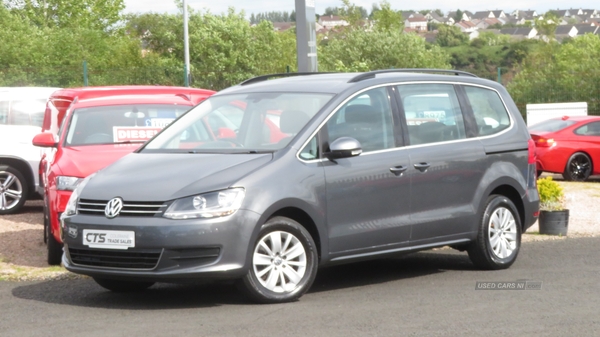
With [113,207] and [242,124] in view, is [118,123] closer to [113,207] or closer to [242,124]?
[242,124]

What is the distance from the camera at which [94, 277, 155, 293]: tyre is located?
8438 millimetres

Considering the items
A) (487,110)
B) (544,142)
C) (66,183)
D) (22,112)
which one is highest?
(487,110)

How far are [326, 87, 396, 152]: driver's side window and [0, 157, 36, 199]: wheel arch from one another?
8.23 m

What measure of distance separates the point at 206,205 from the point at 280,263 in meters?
0.76

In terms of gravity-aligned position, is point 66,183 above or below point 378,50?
below

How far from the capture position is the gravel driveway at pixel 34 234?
33.1 ft

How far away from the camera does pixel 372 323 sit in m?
6.99

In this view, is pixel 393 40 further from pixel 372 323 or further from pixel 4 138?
pixel 372 323

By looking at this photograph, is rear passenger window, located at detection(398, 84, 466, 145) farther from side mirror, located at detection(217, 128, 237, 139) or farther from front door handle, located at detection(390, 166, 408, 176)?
side mirror, located at detection(217, 128, 237, 139)

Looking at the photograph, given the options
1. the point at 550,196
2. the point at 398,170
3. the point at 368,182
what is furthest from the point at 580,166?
the point at 368,182

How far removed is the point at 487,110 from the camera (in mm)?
9953

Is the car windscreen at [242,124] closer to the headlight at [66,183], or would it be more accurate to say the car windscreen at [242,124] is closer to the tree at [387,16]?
the headlight at [66,183]

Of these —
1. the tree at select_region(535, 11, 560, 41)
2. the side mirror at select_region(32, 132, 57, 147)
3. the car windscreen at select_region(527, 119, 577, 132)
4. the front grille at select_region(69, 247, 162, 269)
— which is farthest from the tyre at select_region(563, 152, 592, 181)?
the tree at select_region(535, 11, 560, 41)

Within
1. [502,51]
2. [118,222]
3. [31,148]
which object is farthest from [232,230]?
[502,51]
